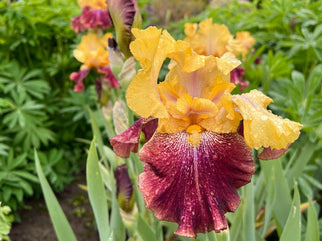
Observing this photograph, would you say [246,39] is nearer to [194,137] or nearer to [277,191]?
[277,191]

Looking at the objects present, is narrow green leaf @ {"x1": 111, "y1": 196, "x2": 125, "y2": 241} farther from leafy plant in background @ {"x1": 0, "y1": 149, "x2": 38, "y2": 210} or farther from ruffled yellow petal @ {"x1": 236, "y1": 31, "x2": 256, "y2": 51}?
ruffled yellow petal @ {"x1": 236, "y1": 31, "x2": 256, "y2": 51}

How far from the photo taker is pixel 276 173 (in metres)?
1.17

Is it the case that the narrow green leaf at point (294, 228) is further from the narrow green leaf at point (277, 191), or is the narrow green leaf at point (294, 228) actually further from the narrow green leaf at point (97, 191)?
the narrow green leaf at point (97, 191)

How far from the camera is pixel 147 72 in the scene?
0.67 m

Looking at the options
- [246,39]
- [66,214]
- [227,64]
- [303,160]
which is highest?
[227,64]

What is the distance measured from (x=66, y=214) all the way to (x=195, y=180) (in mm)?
1486

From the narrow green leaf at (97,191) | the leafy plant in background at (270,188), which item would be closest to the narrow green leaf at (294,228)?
the leafy plant in background at (270,188)

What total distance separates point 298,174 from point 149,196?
36.0 inches

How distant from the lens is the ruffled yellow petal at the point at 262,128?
64 cm

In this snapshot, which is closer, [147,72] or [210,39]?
[147,72]

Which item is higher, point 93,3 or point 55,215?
point 93,3

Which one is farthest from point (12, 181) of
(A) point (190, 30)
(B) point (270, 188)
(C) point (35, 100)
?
(B) point (270, 188)

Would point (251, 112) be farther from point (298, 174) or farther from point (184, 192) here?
point (298, 174)

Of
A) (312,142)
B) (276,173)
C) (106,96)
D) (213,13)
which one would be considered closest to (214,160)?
(276,173)
